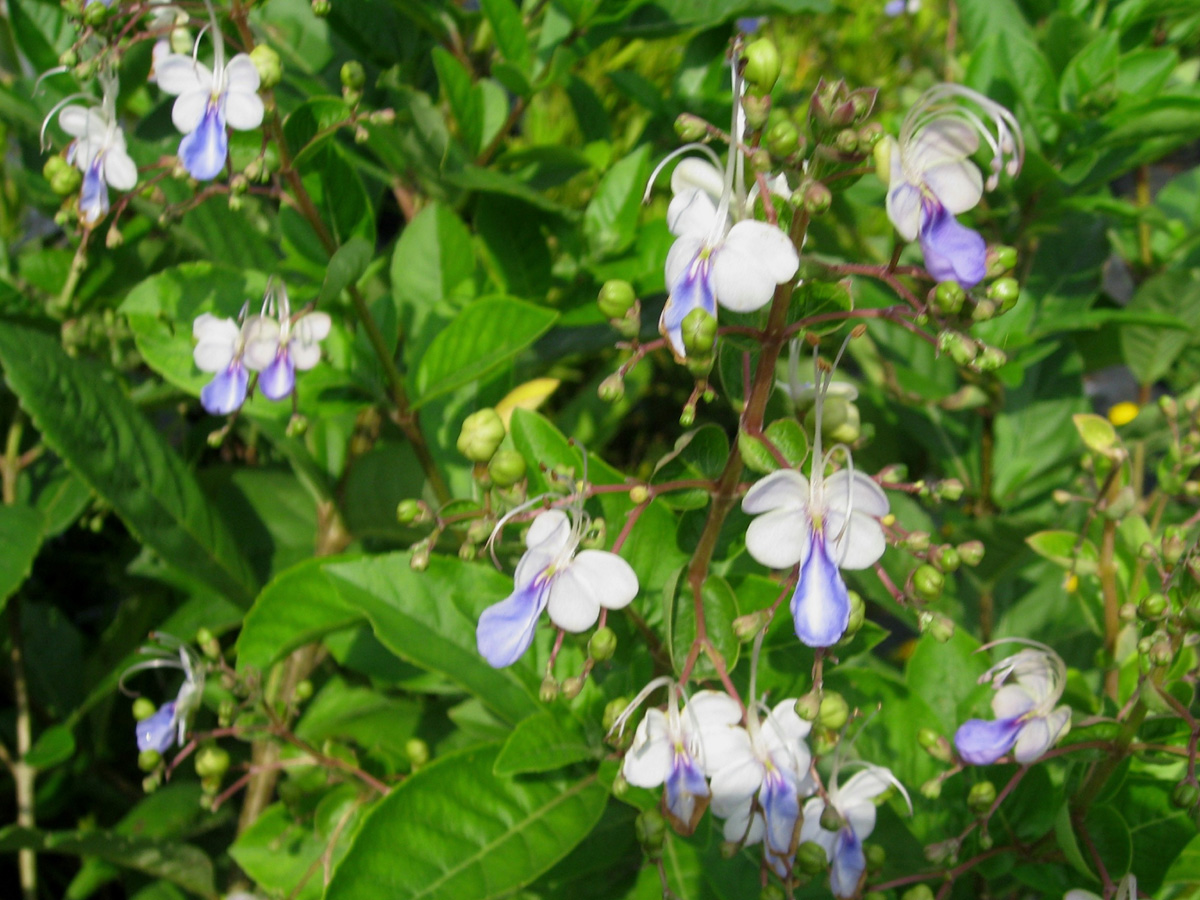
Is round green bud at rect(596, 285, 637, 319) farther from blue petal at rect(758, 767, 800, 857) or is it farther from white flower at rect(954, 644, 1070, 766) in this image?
white flower at rect(954, 644, 1070, 766)

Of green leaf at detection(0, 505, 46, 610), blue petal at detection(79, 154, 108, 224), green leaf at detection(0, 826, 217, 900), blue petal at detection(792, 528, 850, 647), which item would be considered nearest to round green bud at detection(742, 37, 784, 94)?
blue petal at detection(792, 528, 850, 647)

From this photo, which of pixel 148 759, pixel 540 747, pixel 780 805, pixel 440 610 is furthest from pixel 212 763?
pixel 780 805

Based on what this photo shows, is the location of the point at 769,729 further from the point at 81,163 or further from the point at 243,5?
the point at 81,163

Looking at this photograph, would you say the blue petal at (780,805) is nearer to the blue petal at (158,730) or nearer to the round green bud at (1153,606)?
the round green bud at (1153,606)

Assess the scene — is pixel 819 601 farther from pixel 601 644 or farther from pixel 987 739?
pixel 987 739

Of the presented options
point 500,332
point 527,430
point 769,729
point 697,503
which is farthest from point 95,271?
point 769,729

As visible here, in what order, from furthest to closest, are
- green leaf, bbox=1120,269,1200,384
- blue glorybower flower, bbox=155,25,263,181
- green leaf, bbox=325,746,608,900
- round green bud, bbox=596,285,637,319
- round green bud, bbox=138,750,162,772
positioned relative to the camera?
green leaf, bbox=1120,269,1200,384
round green bud, bbox=138,750,162,772
blue glorybower flower, bbox=155,25,263,181
green leaf, bbox=325,746,608,900
round green bud, bbox=596,285,637,319
